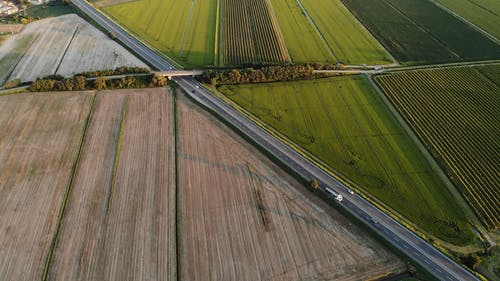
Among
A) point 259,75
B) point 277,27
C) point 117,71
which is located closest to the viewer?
point 259,75

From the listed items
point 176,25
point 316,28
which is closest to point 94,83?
point 176,25

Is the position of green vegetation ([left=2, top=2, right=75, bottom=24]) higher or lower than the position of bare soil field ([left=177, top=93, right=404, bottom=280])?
higher

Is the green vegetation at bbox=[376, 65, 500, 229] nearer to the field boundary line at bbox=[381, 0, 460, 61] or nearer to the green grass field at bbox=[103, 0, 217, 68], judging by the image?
the field boundary line at bbox=[381, 0, 460, 61]

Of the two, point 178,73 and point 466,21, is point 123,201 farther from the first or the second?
point 466,21

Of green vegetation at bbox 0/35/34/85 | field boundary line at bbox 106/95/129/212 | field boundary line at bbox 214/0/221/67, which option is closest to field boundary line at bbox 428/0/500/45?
field boundary line at bbox 214/0/221/67

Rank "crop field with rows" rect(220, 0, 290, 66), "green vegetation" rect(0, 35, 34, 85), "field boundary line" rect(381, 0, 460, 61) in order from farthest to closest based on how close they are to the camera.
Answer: "field boundary line" rect(381, 0, 460, 61), "crop field with rows" rect(220, 0, 290, 66), "green vegetation" rect(0, 35, 34, 85)

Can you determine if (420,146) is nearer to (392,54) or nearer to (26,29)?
(392,54)
